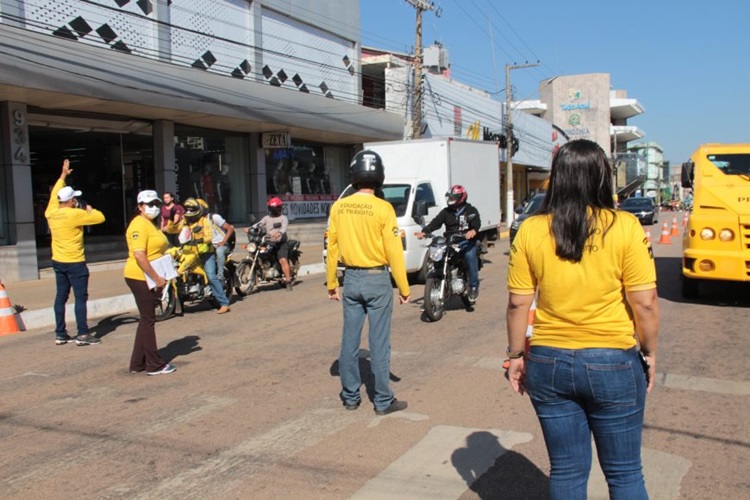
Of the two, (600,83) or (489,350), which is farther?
(600,83)

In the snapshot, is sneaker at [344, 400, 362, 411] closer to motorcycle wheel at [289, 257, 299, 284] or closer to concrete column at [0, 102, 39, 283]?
motorcycle wheel at [289, 257, 299, 284]

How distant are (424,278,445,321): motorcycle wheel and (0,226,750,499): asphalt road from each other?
1.63 ft

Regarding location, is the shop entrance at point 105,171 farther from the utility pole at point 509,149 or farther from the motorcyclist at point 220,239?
the utility pole at point 509,149

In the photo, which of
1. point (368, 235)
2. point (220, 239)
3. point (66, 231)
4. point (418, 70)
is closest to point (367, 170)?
point (368, 235)

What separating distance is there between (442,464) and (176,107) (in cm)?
1435

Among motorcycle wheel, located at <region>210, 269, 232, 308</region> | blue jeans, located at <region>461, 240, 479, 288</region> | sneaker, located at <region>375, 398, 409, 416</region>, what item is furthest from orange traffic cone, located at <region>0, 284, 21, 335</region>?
sneaker, located at <region>375, 398, 409, 416</region>

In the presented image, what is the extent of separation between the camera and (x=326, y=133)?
24.3 meters

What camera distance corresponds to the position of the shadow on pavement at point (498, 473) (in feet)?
12.7

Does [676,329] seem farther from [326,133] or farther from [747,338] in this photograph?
[326,133]

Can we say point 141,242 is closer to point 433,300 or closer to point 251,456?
point 251,456

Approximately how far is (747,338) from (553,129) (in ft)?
164

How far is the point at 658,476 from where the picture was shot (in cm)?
405

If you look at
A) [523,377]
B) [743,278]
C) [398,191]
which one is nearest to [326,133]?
[398,191]

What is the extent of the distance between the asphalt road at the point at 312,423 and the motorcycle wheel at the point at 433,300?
50 cm
